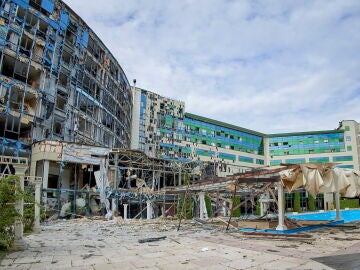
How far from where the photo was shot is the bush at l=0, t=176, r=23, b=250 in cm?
849

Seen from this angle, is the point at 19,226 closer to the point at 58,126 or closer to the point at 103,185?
the point at 103,185

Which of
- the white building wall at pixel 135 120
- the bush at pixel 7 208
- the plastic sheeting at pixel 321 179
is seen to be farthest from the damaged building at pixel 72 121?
the bush at pixel 7 208

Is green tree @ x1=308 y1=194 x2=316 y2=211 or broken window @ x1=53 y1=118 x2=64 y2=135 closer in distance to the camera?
broken window @ x1=53 y1=118 x2=64 y2=135

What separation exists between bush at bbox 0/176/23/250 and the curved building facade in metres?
19.9

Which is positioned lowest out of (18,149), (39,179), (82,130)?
(39,179)

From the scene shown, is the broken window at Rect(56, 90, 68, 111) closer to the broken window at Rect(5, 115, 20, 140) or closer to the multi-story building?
the broken window at Rect(5, 115, 20, 140)

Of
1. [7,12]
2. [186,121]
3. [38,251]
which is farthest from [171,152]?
[38,251]

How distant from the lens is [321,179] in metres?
15.9

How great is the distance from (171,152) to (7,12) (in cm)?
3562

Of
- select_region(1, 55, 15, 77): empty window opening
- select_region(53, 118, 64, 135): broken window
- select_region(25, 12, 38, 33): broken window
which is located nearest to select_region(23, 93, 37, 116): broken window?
select_region(1, 55, 15, 77): empty window opening

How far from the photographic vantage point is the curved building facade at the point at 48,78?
2795 centimetres

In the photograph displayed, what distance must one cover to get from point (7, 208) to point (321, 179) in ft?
45.9

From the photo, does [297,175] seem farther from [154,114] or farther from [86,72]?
[154,114]

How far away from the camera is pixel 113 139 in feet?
142
